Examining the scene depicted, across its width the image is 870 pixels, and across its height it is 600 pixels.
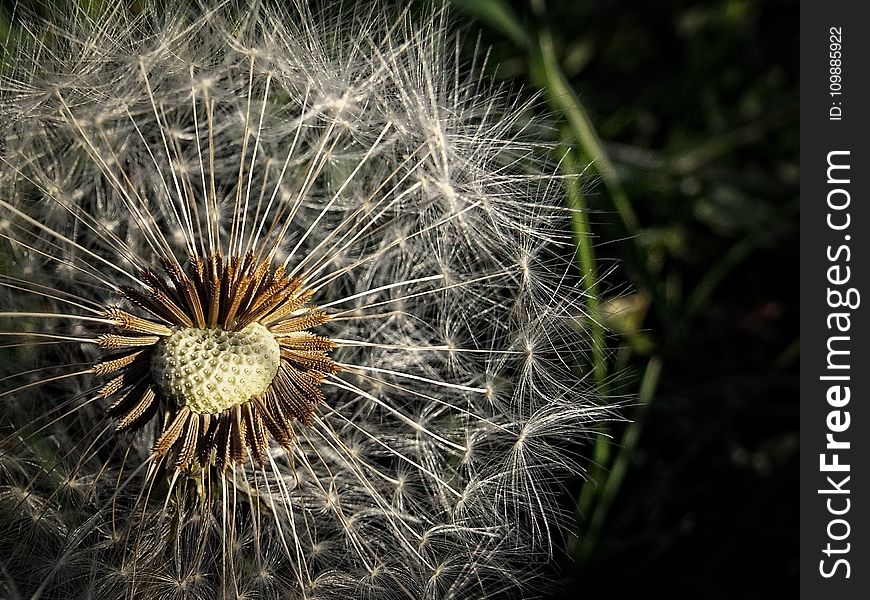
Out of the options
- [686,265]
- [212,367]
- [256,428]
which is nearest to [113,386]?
[212,367]

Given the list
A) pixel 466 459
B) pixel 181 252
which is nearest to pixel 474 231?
pixel 466 459

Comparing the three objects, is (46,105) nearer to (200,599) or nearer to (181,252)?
(181,252)

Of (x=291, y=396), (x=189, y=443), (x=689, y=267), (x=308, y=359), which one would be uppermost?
(x=689, y=267)

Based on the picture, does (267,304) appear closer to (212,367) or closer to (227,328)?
(227,328)

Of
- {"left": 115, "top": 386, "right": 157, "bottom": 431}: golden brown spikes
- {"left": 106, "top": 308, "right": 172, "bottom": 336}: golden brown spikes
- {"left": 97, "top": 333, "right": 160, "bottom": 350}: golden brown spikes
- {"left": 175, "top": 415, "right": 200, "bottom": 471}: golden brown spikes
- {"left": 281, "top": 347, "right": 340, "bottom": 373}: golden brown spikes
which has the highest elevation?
{"left": 106, "top": 308, "right": 172, "bottom": 336}: golden brown spikes

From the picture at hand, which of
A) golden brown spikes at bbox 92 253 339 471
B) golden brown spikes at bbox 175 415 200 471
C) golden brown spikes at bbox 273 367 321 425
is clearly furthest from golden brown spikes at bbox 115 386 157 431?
golden brown spikes at bbox 273 367 321 425

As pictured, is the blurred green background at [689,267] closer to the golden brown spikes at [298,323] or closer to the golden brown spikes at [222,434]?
the golden brown spikes at [298,323]

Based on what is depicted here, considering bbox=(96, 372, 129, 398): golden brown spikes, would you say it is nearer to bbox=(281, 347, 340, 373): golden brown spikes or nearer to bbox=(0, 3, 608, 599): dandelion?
bbox=(0, 3, 608, 599): dandelion
